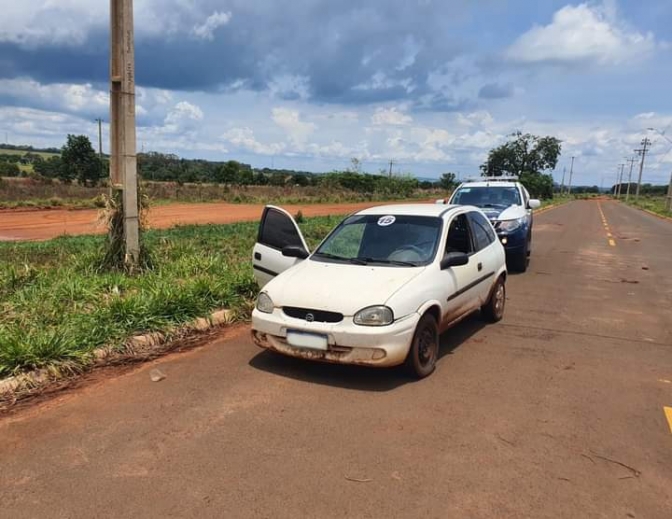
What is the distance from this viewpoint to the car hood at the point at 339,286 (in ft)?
15.5

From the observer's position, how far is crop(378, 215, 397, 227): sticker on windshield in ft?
20.0

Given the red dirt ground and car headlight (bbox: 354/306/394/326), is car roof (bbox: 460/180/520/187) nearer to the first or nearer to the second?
car headlight (bbox: 354/306/394/326)

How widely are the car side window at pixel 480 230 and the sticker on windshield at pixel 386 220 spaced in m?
1.11

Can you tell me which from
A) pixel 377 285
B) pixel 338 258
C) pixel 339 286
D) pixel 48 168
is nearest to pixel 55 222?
pixel 338 258

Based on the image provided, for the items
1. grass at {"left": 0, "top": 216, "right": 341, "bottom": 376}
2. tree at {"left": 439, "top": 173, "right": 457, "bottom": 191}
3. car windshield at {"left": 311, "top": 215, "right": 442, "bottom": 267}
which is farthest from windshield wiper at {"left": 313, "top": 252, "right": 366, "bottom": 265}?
tree at {"left": 439, "top": 173, "right": 457, "bottom": 191}

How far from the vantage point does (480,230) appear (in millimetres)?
6922

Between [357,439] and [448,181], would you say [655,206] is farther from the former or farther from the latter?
[357,439]

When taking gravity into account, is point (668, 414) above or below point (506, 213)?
below

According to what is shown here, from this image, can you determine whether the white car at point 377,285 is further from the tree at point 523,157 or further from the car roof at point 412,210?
the tree at point 523,157

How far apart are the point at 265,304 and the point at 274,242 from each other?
178cm

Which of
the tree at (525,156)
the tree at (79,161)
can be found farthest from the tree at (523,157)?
the tree at (79,161)

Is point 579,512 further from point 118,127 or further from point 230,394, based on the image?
point 118,127

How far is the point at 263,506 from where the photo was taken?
3.04 metres

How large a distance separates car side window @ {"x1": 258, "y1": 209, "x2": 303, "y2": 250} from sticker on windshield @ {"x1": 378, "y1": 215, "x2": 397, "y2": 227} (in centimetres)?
108
